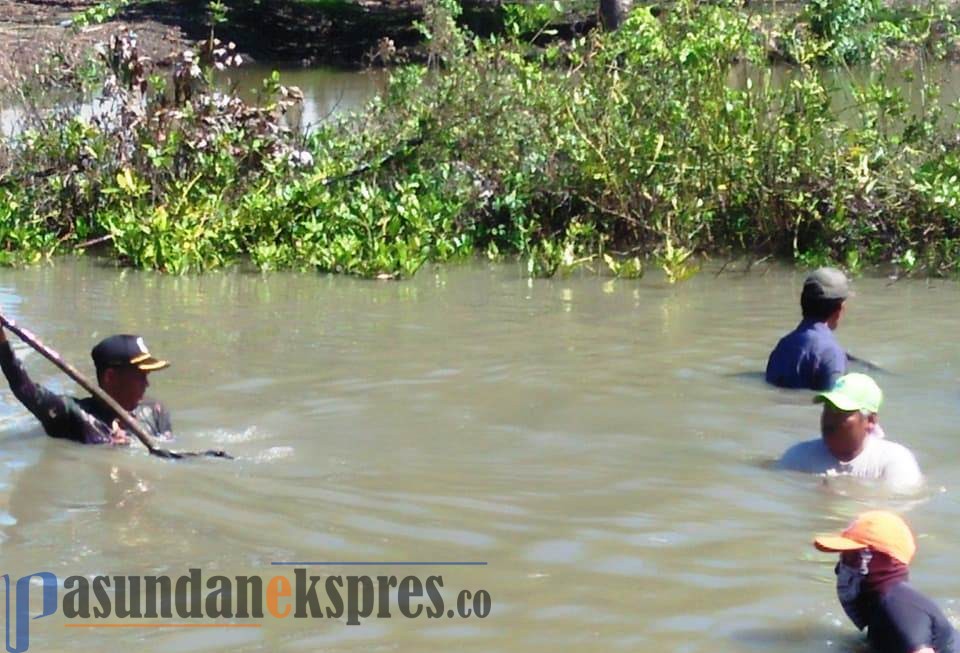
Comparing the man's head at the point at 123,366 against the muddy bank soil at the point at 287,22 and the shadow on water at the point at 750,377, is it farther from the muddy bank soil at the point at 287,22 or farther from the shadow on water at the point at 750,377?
the muddy bank soil at the point at 287,22

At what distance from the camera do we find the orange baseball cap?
430 centimetres

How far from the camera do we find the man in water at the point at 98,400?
21.5ft

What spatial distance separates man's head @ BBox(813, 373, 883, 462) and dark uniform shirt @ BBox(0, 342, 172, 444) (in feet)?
9.78

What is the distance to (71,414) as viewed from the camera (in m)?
6.70

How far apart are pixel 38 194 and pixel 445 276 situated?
11.5 ft

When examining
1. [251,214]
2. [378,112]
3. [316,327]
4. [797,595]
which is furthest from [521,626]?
[378,112]

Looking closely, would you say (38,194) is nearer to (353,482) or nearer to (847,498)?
(353,482)

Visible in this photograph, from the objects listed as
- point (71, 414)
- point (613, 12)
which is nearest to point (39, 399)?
point (71, 414)

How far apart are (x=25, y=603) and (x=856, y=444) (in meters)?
3.13

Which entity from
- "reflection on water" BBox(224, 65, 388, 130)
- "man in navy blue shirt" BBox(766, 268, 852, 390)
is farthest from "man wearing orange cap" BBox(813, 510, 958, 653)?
"reflection on water" BBox(224, 65, 388, 130)

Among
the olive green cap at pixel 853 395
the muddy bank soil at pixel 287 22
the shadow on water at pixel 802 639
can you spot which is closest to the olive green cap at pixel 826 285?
the olive green cap at pixel 853 395

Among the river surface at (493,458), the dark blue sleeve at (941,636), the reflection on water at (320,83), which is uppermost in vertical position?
the reflection on water at (320,83)

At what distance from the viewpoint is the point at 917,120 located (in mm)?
11609

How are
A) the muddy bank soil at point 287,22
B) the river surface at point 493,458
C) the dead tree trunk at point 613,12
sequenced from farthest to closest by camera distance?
the muddy bank soil at point 287,22 → the dead tree trunk at point 613,12 → the river surface at point 493,458
